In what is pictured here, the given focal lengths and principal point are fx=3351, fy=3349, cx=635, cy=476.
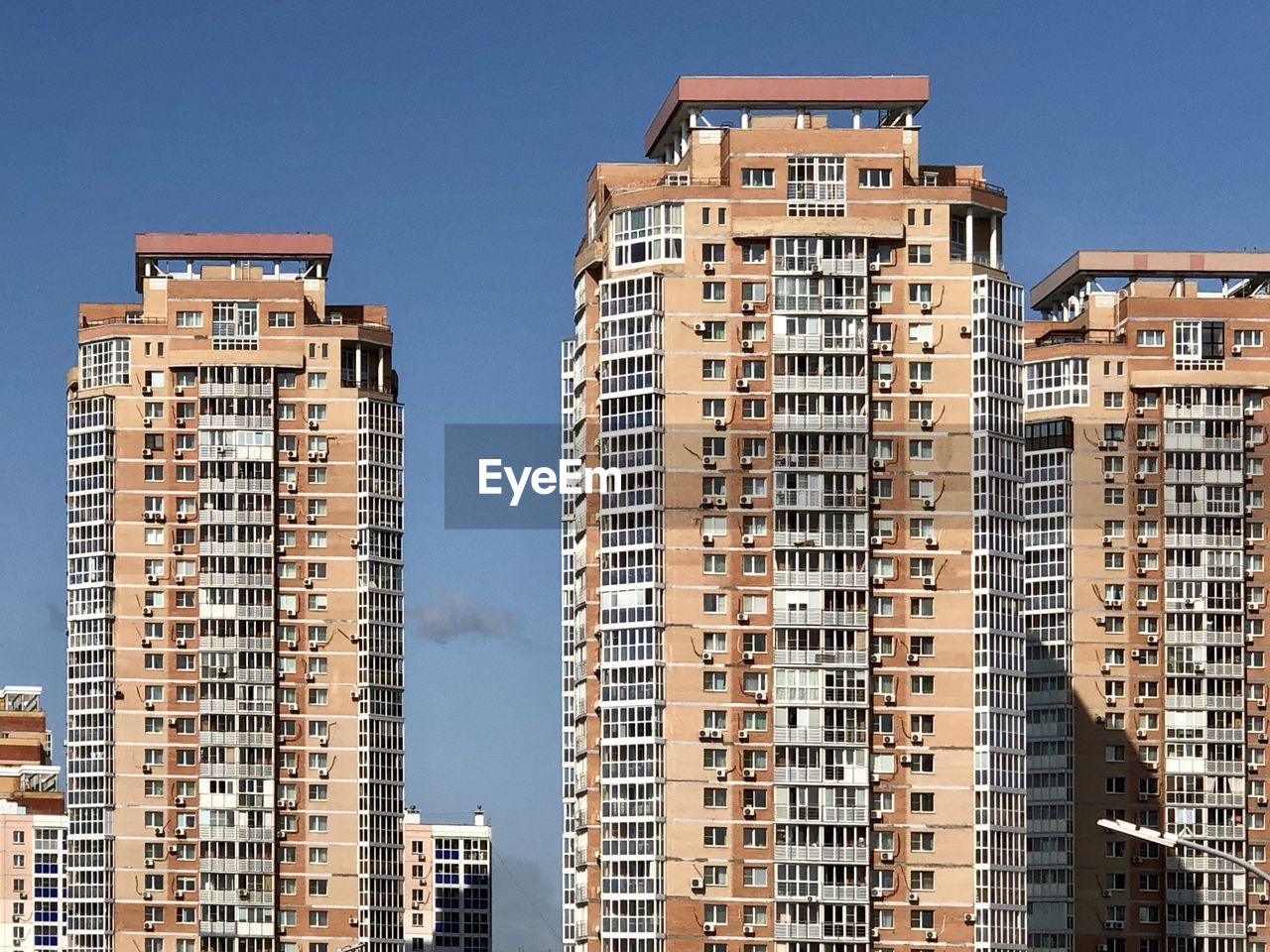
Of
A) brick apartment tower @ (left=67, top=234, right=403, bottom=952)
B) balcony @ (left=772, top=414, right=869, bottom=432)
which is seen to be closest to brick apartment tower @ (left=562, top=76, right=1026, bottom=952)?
balcony @ (left=772, top=414, right=869, bottom=432)

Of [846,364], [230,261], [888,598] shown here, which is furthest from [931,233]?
[230,261]

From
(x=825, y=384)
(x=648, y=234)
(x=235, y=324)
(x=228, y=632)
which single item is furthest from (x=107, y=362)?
(x=825, y=384)

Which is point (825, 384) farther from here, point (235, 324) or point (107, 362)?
point (107, 362)

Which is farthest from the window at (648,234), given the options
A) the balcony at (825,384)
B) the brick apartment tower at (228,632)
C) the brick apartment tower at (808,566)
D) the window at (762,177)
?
the brick apartment tower at (228,632)

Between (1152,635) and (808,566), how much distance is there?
45393 millimetres

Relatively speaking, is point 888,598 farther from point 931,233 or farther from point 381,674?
point 381,674

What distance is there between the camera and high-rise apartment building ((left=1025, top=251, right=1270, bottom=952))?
583 ft

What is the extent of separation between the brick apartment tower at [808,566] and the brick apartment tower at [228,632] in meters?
42.1

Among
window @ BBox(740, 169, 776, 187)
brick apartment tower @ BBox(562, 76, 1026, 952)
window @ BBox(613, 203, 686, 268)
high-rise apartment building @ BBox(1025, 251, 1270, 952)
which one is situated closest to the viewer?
brick apartment tower @ BBox(562, 76, 1026, 952)

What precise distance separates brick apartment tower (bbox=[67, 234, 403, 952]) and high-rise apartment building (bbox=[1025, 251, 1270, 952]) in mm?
36233

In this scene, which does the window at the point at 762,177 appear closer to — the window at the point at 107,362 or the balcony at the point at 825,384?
the balcony at the point at 825,384

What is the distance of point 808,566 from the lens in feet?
454

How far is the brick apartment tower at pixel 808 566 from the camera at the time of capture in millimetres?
137125

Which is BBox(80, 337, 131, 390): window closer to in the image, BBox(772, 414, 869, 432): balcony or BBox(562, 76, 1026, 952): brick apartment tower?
BBox(562, 76, 1026, 952): brick apartment tower
